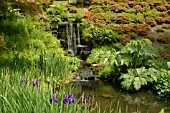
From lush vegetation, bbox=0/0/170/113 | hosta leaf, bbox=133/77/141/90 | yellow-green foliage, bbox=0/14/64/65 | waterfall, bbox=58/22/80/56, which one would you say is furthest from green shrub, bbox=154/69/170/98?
waterfall, bbox=58/22/80/56

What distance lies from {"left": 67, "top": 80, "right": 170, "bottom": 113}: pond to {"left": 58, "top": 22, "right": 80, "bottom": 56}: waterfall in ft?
9.81

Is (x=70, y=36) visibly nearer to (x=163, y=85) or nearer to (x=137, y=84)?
(x=137, y=84)

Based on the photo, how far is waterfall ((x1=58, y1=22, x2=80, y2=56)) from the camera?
1153 cm

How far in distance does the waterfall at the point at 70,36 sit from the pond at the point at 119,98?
2991mm

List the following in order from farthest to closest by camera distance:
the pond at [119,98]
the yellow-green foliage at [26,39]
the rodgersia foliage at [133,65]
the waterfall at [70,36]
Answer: the waterfall at [70,36] < the yellow-green foliage at [26,39] < the rodgersia foliage at [133,65] < the pond at [119,98]

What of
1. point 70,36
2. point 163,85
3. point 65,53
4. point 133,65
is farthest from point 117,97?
point 70,36

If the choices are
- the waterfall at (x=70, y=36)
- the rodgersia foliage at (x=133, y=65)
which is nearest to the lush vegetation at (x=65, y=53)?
the rodgersia foliage at (x=133, y=65)

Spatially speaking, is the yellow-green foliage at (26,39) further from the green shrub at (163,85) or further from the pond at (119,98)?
the green shrub at (163,85)

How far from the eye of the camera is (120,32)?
39.6 feet

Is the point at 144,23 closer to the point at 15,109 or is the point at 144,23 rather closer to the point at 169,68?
the point at 169,68

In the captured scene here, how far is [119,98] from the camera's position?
7.55 meters

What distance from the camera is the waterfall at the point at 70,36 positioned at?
11.5 m

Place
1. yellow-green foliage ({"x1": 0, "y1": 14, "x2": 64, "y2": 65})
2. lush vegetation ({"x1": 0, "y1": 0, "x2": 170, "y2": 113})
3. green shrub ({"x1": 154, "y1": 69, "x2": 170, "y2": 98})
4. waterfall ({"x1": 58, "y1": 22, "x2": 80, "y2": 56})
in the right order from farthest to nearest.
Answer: waterfall ({"x1": 58, "y1": 22, "x2": 80, "y2": 56})
yellow-green foliage ({"x1": 0, "y1": 14, "x2": 64, "y2": 65})
green shrub ({"x1": 154, "y1": 69, "x2": 170, "y2": 98})
lush vegetation ({"x1": 0, "y1": 0, "x2": 170, "y2": 113})

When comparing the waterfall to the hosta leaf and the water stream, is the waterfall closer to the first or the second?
the water stream
